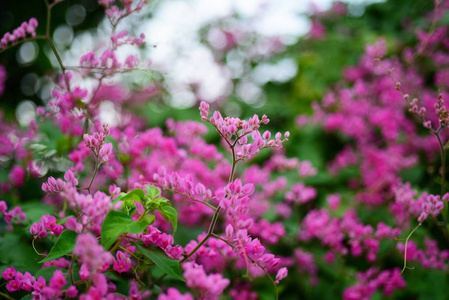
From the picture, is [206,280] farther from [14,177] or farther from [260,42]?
[260,42]

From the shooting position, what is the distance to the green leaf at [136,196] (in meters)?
0.80

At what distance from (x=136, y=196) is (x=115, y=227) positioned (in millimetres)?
129

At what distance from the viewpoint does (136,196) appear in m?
0.83

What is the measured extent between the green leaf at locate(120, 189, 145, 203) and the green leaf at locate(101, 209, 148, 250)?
Result: 0.05 metres

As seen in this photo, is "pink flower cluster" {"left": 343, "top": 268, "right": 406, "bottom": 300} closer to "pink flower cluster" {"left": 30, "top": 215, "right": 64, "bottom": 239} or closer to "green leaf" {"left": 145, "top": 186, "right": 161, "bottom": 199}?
"green leaf" {"left": 145, "top": 186, "right": 161, "bottom": 199}

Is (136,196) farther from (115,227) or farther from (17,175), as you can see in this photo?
(17,175)

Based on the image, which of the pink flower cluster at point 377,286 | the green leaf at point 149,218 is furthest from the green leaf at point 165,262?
the pink flower cluster at point 377,286

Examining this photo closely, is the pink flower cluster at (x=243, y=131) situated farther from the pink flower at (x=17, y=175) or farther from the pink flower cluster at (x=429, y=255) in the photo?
the pink flower at (x=17, y=175)

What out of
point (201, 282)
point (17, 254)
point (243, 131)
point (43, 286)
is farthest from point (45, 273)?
point (243, 131)

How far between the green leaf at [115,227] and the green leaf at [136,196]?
2.2 inches

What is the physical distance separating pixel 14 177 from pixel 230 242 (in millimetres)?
1045

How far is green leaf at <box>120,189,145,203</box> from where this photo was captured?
80 centimetres

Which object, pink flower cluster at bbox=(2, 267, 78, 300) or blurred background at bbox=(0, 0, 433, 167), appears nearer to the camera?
pink flower cluster at bbox=(2, 267, 78, 300)

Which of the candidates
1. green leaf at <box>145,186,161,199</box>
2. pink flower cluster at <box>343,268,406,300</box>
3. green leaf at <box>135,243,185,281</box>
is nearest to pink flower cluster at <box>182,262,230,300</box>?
green leaf at <box>135,243,185,281</box>
